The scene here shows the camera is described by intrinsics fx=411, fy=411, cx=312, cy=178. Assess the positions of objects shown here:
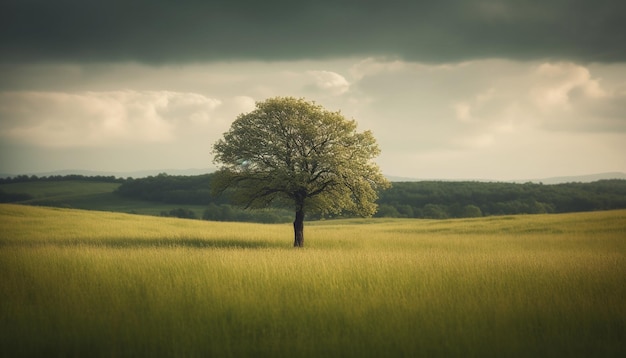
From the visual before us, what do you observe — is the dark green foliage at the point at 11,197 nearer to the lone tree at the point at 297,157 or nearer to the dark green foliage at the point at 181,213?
the dark green foliage at the point at 181,213

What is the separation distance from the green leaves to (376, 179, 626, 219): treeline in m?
84.7

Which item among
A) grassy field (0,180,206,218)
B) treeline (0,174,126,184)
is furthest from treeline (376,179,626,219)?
treeline (0,174,126,184)

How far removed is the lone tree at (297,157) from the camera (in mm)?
26953

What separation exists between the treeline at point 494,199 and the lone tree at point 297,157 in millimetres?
84664

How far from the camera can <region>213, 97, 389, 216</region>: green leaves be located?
26953 millimetres

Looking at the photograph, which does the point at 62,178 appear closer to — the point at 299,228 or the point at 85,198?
the point at 85,198

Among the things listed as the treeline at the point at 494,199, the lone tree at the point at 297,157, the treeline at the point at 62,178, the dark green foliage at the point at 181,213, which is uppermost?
the treeline at the point at 62,178

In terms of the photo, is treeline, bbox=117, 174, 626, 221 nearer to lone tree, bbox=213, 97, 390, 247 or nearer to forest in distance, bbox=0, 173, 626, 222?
forest in distance, bbox=0, 173, 626, 222

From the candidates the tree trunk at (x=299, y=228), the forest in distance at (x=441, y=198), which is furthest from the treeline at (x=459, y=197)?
the tree trunk at (x=299, y=228)

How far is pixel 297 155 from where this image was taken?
27.6m

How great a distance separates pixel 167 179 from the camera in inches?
5901

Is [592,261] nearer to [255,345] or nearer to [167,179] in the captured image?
[255,345]

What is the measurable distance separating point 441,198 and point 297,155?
10660cm

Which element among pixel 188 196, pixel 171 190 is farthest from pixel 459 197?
pixel 171 190
